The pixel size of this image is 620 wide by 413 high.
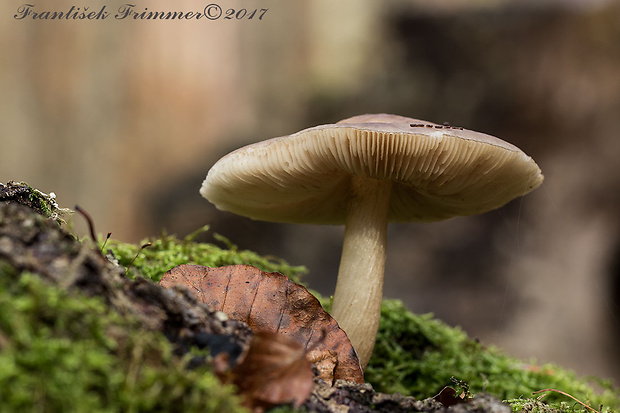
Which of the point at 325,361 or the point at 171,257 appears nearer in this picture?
the point at 325,361

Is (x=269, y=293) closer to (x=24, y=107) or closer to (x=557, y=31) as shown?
(x=557, y=31)

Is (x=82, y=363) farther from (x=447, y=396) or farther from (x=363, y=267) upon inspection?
(x=363, y=267)

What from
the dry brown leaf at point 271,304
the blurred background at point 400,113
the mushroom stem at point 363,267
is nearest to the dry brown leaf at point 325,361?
the dry brown leaf at point 271,304

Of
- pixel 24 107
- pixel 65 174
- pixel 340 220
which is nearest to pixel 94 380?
pixel 340 220

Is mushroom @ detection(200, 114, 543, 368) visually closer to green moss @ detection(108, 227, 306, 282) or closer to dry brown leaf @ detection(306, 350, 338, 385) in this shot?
green moss @ detection(108, 227, 306, 282)

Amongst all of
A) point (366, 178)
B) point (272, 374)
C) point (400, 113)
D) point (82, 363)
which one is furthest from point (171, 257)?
point (400, 113)

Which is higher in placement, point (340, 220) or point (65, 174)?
point (65, 174)

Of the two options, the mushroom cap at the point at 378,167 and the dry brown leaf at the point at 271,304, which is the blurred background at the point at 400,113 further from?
the dry brown leaf at the point at 271,304
